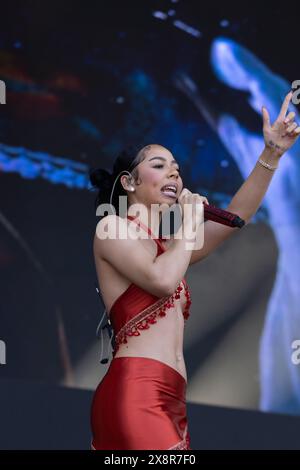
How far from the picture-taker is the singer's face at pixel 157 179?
2.47 metres

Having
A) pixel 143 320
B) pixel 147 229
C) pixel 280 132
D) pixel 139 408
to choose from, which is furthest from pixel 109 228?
pixel 280 132

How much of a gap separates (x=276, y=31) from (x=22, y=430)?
2497 millimetres

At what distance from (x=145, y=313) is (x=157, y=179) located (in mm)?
404

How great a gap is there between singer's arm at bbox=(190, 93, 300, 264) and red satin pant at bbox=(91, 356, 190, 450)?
1.74 ft

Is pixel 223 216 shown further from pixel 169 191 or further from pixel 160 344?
pixel 160 344

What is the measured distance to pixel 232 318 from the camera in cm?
446

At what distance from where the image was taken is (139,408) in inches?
87.6

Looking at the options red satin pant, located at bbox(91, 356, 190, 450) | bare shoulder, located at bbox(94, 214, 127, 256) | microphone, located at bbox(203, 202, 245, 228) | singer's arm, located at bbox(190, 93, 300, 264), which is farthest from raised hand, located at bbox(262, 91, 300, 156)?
red satin pant, located at bbox(91, 356, 190, 450)

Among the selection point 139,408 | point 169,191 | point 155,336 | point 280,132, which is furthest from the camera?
point 280,132

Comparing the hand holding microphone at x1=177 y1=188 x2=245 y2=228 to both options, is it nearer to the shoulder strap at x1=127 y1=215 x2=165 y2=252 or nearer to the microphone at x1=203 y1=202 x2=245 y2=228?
the microphone at x1=203 y1=202 x2=245 y2=228

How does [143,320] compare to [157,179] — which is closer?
[143,320]
